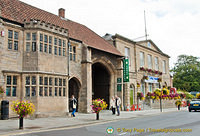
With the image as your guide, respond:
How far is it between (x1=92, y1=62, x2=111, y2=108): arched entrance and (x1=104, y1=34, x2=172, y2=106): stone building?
7.00 ft

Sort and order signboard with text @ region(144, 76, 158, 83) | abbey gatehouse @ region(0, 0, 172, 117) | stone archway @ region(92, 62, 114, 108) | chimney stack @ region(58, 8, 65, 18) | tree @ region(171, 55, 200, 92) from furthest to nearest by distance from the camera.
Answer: tree @ region(171, 55, 200, 92)
signboard with text @ region(144, 76, 158, 83)
stone archway @ region(92, 62, 114, 108)
chimney stack @ region(58, 8, 65, 18)
abbey gatehouse @ region(0, 0, 172, 117)

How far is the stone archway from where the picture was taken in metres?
24.6

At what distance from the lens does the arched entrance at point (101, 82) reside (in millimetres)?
24734

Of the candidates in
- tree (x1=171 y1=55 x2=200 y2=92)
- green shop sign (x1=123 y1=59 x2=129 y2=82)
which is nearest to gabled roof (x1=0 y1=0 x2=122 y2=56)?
green shop sign (x1=123 y1=59 x2=129 y2=82)

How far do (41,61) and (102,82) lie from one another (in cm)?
1090

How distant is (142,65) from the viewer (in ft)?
99.0

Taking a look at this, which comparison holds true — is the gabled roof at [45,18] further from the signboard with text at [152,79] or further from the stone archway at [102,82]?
the signboard with text at [152,79]

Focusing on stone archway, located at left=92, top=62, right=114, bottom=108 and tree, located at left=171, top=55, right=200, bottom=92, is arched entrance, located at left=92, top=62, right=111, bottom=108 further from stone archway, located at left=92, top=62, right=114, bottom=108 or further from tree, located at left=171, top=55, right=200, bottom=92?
tree, located at left=171, top=55, right=200, bottom=92

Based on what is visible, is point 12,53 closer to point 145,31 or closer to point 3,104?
point 3,104

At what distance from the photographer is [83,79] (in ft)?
64.9

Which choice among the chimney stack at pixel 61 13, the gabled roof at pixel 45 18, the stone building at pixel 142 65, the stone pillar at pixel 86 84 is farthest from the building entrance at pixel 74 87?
the chimney stack at pixel 61 13

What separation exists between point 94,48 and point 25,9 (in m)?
6.99

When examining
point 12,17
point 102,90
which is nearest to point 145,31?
point 102,90

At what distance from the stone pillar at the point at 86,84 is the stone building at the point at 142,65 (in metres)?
6.56
